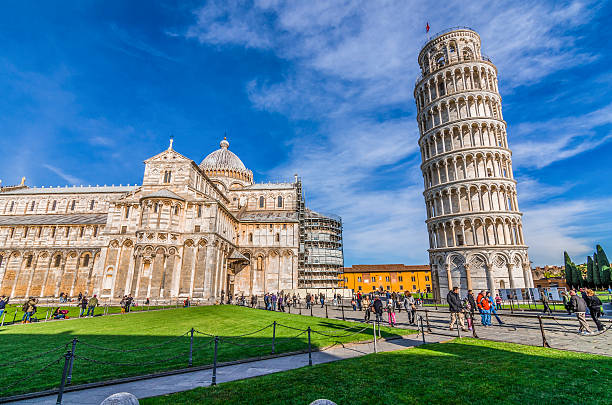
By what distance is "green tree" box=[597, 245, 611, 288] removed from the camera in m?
48.7

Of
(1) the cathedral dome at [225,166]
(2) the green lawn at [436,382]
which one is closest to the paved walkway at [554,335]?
(2) the green lawn at [436,382]

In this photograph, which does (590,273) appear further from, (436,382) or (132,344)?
(132,344)

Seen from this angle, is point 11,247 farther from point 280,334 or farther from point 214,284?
point 280,334

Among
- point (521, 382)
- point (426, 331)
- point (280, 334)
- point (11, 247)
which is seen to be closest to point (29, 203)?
point (11, 247)

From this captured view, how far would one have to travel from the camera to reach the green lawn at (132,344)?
26.8ft

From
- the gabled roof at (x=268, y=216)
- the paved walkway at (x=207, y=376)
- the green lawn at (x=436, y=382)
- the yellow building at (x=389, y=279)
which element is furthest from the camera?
the yellow building at (x=389, y=279)

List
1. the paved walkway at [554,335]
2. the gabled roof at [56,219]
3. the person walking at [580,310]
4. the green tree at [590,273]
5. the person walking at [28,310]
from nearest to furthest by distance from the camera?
1. the paved walkway at [554,335]
2. the person walking at [580,310]
3. the person walking at [28,310]
4. the gabled roof at [56,219]
5. the green tree at [590,273]

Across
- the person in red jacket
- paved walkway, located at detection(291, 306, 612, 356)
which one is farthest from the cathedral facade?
Answer: paved walkway, located at detection(291, 306, 612, 356)

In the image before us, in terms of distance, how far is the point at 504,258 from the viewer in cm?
3091

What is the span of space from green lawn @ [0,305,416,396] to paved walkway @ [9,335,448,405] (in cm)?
63

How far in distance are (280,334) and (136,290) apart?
22745mm

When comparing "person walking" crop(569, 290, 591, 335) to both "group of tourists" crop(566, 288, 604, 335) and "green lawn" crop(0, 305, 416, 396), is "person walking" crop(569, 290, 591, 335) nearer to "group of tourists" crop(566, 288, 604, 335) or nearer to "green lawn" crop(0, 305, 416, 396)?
"group of tourists" crop(566, 288, 604, 335)

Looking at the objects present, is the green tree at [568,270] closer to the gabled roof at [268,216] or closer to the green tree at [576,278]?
the green tree at [576,278]

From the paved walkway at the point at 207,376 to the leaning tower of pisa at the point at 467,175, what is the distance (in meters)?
24.5
